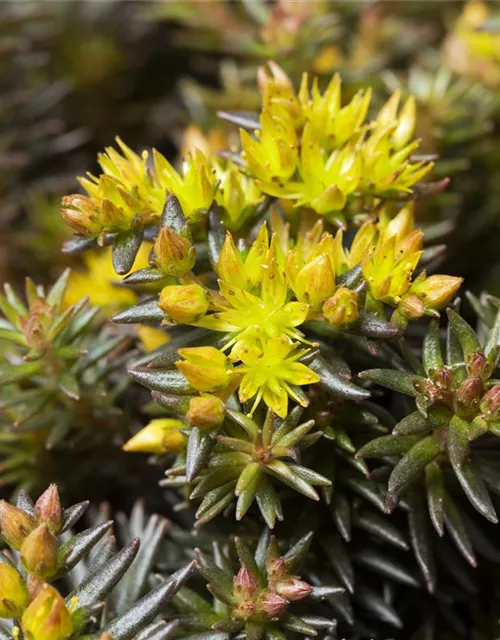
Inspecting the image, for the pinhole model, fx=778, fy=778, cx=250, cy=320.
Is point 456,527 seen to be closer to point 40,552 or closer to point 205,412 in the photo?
point 205,412

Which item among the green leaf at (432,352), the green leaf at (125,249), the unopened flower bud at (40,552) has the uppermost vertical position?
the green leaf at (125,249)

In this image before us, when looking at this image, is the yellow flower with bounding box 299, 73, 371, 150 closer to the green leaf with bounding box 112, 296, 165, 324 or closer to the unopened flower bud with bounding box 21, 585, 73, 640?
the green leaf with bounding box 112, 296, 165, 324

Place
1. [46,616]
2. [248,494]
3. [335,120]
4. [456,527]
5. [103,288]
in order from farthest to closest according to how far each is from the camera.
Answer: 1. [103,288]
2. [335,120]
3. [456,527]
4. [248,494]
5. [46,616]

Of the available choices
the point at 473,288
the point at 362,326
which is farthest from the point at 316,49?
the point at 362,326

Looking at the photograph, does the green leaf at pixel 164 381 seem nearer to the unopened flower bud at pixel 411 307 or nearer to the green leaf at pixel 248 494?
the green leaf at pixel 248 494

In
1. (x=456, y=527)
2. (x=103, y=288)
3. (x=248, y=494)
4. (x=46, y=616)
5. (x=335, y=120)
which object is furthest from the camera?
(x=103, y=288)

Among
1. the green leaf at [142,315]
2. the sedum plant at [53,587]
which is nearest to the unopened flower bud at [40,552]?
the sedum plant at [53,587]

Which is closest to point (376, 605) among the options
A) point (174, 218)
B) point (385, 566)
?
point (385, 566)
